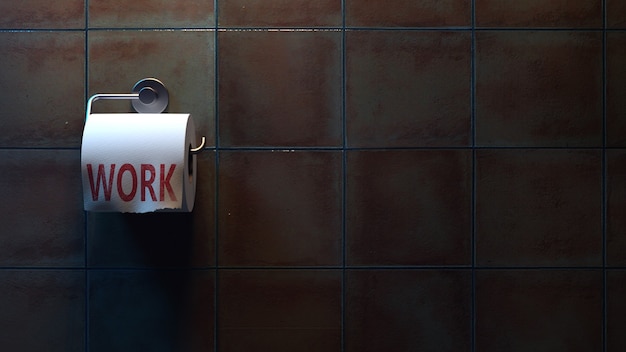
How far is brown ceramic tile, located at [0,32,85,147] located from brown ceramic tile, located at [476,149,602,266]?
91 centimetres

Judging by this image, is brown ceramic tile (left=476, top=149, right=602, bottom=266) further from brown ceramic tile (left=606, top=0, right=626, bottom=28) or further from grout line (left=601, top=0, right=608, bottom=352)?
brown ceramic tile (left=606, top=0, right=626, bottom=28)

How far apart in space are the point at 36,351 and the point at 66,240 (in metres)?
0.26

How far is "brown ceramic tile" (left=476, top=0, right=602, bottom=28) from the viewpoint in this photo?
4.85 feet

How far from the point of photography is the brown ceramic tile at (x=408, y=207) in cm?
149

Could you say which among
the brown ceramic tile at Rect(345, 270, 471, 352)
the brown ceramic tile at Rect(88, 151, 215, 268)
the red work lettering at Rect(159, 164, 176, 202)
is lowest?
the brown ceramic tile at Rect(345, 270, 471, 352)

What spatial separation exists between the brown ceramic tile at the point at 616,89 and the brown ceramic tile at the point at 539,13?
2.2 inches

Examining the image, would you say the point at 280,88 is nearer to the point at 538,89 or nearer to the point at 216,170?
the point at 216,170

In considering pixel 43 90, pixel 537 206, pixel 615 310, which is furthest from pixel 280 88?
pixel 615 310

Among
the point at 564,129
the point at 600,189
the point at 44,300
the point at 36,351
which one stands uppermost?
the point at 564,129

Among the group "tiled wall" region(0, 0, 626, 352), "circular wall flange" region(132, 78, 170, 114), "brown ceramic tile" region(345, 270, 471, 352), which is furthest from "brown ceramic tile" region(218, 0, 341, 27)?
"brown ceramic tile" region(345, 270, 471, 352)

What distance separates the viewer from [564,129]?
1.48m

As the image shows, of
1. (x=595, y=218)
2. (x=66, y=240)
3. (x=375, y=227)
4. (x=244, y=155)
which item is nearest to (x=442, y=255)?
(x=375, y=227)

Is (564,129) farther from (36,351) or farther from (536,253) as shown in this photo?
(36,351)

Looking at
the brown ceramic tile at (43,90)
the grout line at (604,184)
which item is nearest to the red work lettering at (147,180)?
the brown ceramic tile at (43,90)
